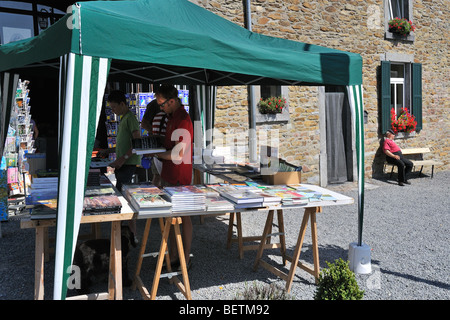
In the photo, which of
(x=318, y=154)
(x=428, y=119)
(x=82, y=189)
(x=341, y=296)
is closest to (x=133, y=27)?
(x=82, y=189)

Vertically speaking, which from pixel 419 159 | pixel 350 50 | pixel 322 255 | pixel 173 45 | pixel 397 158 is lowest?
pixel 322 255

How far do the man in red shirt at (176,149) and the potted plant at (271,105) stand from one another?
4050 mm

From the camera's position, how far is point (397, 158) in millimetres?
9195

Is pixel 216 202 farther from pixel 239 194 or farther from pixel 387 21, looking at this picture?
pixel 387 21

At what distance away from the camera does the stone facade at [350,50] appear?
7473 mm

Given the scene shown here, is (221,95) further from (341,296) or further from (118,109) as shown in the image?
(341,296)

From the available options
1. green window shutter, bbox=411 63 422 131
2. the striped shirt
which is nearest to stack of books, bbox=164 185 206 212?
the striped shirt

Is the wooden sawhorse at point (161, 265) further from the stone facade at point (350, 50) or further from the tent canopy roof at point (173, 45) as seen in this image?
the stone facade at point (350, 50)

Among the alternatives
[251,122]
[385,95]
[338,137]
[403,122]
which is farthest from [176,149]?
[403,122]

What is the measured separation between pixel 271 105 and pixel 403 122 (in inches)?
165

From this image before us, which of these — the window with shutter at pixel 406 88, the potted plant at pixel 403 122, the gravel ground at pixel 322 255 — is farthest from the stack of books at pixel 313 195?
the potted plant at pixel 403 122
